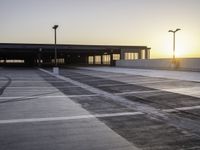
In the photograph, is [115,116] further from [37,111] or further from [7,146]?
[7,146]

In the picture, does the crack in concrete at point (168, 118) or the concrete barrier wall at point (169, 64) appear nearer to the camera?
the crack in concrete at point (168, 118)

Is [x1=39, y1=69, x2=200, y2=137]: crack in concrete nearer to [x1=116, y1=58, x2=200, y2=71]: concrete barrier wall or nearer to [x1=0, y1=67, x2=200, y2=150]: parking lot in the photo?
[x1=0, y1=67, x2=200, y2=150]: parking lot

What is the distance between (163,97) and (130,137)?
7.27 metres

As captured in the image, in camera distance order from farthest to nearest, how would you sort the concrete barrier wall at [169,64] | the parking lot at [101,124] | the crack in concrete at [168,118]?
the concrete barrier wall at [169,64], the crack in concrete at [168,118], the parking lot at [101,124]

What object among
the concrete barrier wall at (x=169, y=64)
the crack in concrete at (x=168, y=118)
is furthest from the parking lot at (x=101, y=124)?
the concrete barrier wall at (x=169, y=64)

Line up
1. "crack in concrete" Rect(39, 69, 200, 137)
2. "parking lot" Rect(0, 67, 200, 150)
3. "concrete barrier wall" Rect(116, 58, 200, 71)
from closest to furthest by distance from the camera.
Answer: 1. "parking lot" Rect(0, 67, 200, 150)
2. "crack in concrete" Rect(39, 69, 200, 137)
3. "concrete barrier wall" Rect(116, 58, 200, 71)

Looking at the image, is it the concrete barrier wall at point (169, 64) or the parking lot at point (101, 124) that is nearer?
the parking lot at point (101, 124)

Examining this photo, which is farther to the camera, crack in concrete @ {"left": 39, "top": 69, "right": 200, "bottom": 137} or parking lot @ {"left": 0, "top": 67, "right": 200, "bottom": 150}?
crack in concrete @ {"left": 39, "top": 69, "right": 200, "bottom": 137}

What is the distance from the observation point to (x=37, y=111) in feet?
35.2

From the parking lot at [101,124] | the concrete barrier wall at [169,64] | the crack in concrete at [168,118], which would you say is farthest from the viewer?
the concrete barrier wall at [169,64]

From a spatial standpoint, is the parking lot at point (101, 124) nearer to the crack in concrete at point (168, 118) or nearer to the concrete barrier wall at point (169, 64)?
the crack in concrete at point (168, 118)

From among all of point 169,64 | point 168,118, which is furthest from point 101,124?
point 169,64

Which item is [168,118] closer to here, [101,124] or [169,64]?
[101,124]

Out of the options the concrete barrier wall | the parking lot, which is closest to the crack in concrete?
the parking lot
